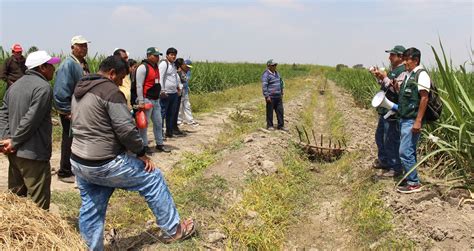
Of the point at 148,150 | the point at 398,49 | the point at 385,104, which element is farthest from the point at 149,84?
the point at 398,49

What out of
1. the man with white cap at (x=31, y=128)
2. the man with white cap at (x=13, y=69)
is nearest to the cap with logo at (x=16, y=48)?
the man with white cap at (x=13, y=69)

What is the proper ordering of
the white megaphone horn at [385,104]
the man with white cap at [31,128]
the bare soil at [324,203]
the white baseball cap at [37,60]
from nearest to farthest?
the man with white cap at [31,128] → the white baseball cap at [37,60] → the bare soil at [324,203] → the white megaphone horn at [385,104]

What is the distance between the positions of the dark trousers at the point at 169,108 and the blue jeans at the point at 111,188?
4468 millimetres

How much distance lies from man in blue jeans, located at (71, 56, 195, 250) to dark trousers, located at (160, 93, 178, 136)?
4447mm

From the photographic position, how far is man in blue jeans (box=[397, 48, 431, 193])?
430 cm

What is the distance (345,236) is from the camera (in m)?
4.18

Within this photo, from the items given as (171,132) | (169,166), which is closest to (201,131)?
(171,132)

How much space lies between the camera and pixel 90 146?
3025mm

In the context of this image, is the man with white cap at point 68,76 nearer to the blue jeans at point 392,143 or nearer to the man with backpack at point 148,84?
the man with backpack at point 148,84

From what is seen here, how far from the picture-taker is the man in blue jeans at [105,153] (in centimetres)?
300

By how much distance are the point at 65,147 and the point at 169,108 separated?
299 cm

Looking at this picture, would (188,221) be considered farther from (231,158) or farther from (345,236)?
(231,158)

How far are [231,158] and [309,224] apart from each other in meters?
1.77

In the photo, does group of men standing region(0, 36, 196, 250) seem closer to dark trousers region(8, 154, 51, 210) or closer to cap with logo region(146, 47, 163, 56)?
dark trousers region(8, 154, 51, 210)
